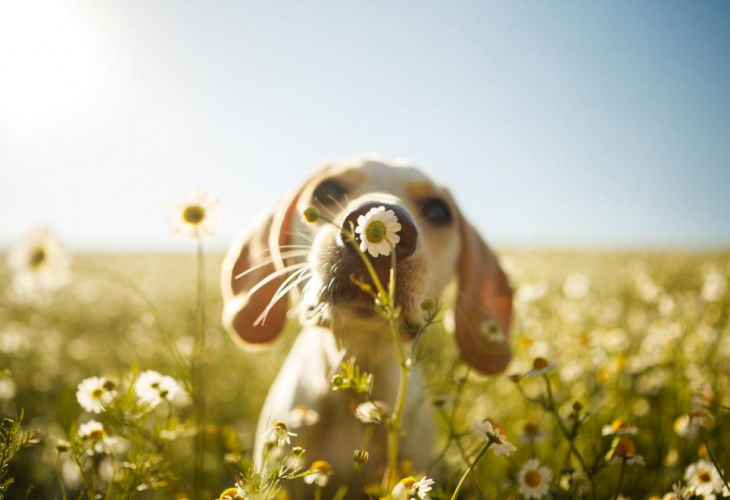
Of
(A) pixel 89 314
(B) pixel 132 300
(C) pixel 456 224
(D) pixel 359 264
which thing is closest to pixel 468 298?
(C) pixel 456 224

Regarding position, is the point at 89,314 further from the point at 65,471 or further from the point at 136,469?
the point at 136,469

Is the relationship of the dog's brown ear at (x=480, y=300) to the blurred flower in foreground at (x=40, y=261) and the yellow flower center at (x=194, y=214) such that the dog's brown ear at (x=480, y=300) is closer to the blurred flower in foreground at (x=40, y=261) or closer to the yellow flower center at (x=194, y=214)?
the yellow flower center at (x=194, y=214)

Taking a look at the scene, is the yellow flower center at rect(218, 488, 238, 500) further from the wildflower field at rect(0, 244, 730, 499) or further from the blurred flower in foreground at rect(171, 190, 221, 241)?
the blurred flower in foreground at rect(171, 190, 221, 241)

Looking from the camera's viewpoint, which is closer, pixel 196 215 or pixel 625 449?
pixel 625 449

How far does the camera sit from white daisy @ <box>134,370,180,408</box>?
4.18 ft

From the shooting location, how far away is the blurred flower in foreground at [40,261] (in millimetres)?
1361

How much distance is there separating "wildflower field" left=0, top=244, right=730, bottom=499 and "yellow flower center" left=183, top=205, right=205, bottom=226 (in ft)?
0.73

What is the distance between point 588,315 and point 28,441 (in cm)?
388

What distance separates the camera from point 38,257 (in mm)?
1413

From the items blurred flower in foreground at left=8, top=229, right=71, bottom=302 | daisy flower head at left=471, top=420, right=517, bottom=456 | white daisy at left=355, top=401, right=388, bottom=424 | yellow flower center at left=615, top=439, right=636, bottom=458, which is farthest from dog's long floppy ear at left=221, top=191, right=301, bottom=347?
yellow flower center at left=615, top=439, right=636, bottom=458

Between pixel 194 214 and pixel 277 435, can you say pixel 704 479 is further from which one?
pixel 194 214

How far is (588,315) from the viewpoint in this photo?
3879 mm

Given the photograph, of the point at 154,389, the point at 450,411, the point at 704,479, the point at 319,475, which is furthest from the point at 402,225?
the point at 450,411

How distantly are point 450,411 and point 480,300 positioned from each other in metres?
0.79
